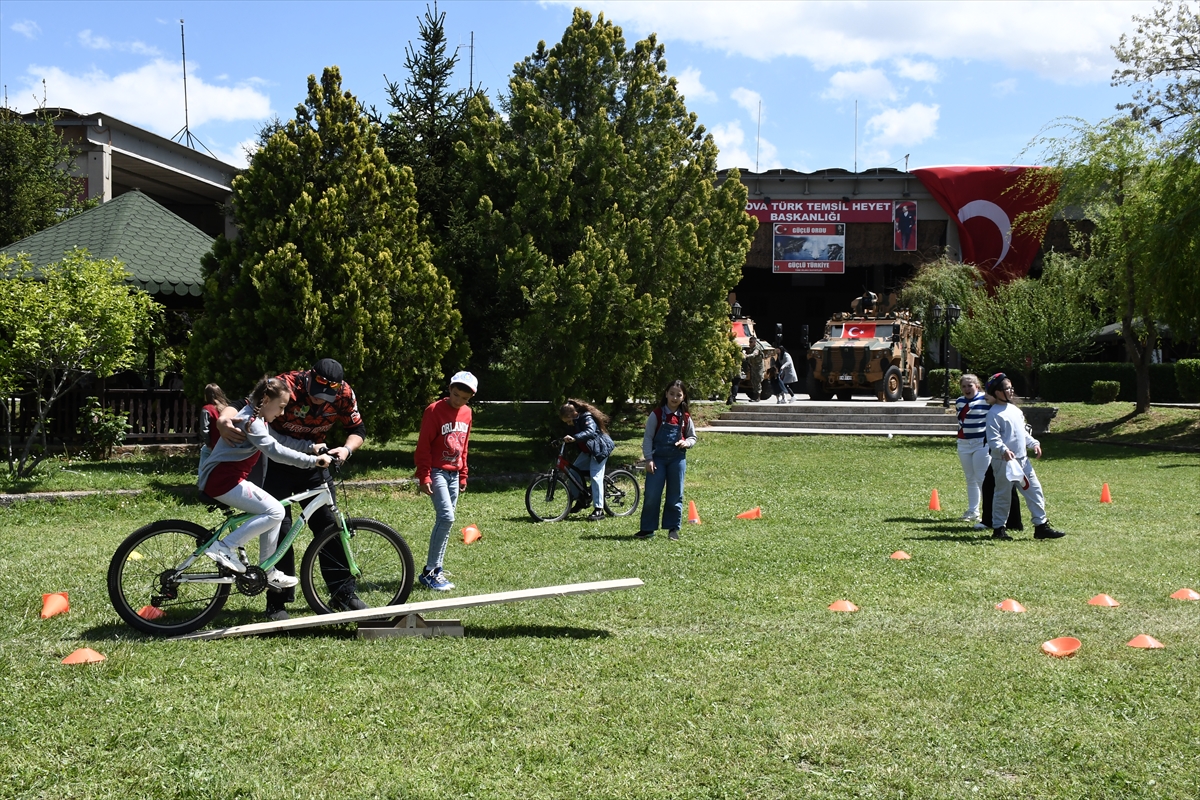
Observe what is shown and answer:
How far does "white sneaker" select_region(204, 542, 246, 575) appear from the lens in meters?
7.35

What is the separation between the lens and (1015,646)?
7.28 metres

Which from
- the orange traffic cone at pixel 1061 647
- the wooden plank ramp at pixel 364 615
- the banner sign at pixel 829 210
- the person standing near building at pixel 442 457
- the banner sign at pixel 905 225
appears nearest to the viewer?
the orange traffic cone at pixel 1061 647

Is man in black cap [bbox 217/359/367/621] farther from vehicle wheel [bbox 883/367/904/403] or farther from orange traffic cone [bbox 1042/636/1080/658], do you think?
vehicle wheel [bbox 883/367/904/403]

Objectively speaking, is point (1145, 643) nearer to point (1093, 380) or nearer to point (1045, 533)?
point (1045, 533)

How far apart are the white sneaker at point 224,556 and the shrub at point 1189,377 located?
31183 mm

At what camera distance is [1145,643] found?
287 inches

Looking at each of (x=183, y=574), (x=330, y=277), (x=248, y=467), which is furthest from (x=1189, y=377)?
(x=183, y=574)

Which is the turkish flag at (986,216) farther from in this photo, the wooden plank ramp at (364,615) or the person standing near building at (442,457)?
the wooden plank ramp at (364,615)

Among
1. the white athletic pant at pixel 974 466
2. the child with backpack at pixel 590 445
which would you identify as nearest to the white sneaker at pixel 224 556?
the child with backpack at pixel 590 445

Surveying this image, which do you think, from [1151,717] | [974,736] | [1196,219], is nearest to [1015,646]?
[1151,717]

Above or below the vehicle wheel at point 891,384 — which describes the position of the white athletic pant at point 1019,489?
below

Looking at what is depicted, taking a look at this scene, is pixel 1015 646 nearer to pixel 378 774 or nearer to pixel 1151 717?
pixel 1151 717

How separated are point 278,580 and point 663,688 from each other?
117 inches

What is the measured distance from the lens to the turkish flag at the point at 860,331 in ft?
119
